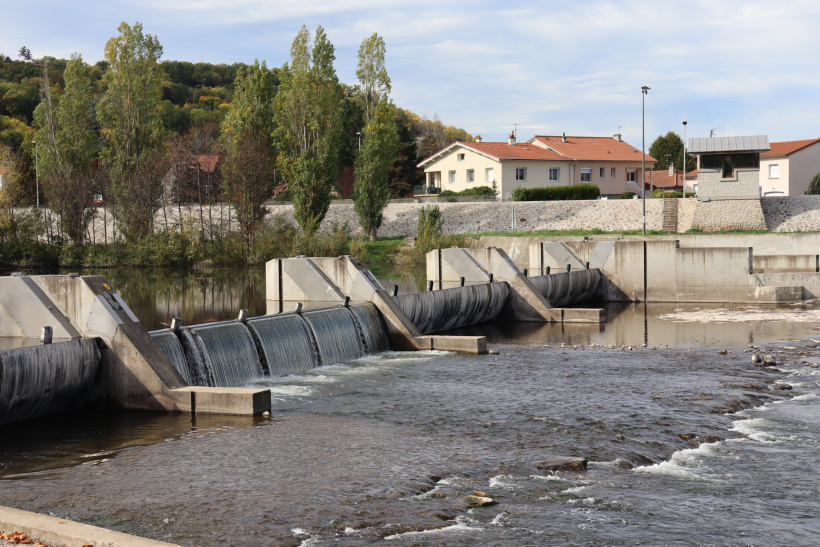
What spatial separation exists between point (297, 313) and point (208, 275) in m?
25.8

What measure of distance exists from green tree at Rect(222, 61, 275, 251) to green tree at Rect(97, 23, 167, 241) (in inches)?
173

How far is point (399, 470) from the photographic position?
381 inches

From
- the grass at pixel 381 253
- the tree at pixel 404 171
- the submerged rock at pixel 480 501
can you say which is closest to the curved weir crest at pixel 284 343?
the submerged rock at pixel 480 501

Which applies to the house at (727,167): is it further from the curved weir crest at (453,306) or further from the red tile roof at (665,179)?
the red tile roof at (665,179)

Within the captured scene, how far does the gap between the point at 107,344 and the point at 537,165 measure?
5400 cm

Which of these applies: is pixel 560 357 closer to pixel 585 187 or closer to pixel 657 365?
pixel 657 365

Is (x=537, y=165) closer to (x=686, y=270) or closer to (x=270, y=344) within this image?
(x=686, y=270)

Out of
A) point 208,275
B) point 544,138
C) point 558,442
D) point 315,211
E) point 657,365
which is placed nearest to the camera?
point 558,442

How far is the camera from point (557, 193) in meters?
56.8

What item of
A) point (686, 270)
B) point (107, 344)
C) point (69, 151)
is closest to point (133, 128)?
point (69, 151)

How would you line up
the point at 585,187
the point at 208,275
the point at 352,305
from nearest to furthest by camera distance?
the point at 352,305 < the point at 208,275 < the point at 585,187

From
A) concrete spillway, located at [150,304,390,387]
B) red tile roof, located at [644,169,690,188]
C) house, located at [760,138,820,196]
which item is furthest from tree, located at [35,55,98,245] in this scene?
red tile roof, located at [644,169,690,188]

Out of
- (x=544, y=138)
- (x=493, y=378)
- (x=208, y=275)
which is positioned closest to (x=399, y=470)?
(x=493, y=378)

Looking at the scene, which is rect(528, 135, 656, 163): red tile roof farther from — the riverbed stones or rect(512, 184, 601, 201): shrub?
the riverbed stones
